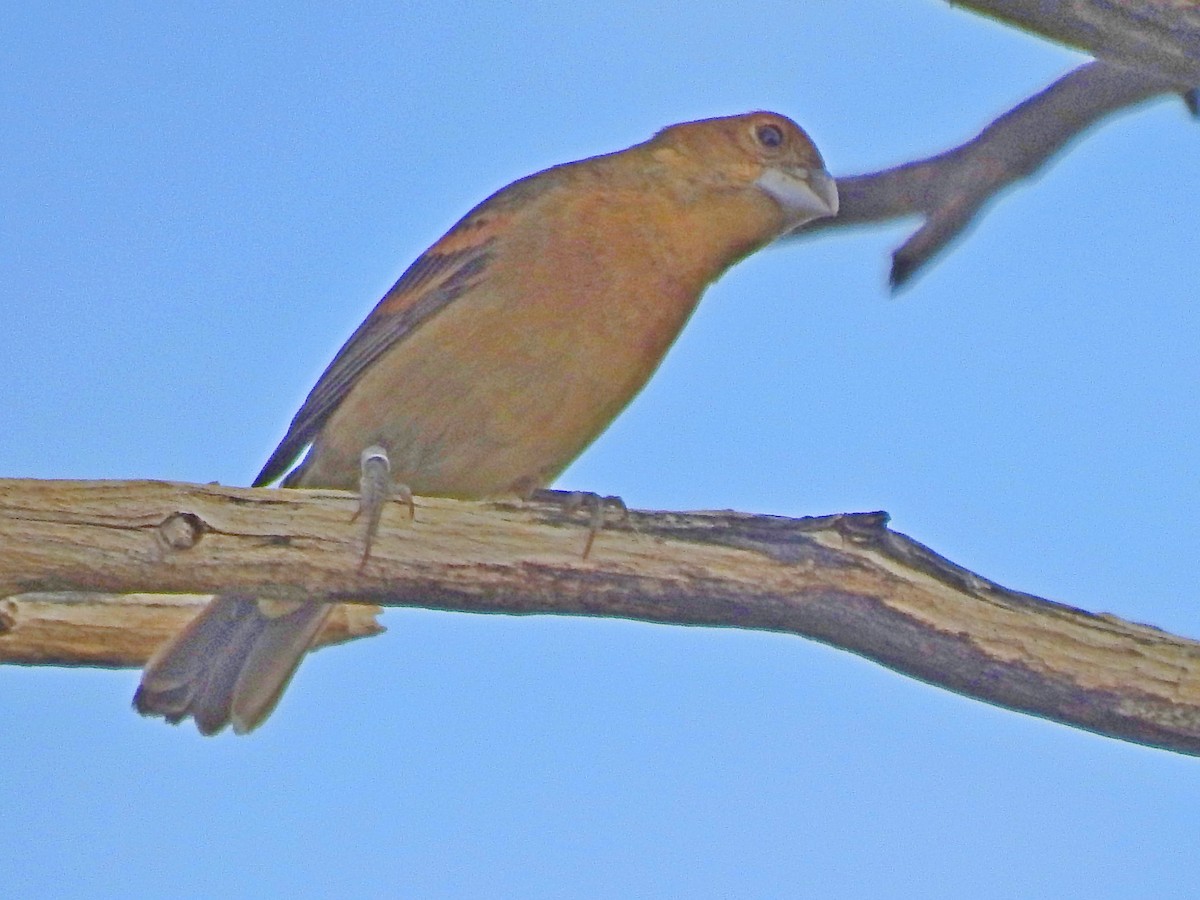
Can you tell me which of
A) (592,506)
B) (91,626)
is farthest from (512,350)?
(91,626)

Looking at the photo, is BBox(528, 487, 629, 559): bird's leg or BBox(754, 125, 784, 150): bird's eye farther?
BBox(754, 125, 784, 150): bird's eye

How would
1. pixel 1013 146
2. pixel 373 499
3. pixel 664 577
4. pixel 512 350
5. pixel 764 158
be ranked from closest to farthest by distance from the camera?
pixel 664 577 < pixel 373 499 < pixel 512 350 < pixel 1013 146 < pixel 764 158

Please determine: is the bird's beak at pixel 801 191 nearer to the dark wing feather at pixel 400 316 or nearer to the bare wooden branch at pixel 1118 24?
the dark wing feather at pixel 400 316

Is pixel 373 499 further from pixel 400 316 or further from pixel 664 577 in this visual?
pixel 400 316

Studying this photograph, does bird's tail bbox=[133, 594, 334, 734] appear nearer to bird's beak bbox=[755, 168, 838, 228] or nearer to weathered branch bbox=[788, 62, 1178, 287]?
bird's beak bbox=[755, 168, 838, 228]

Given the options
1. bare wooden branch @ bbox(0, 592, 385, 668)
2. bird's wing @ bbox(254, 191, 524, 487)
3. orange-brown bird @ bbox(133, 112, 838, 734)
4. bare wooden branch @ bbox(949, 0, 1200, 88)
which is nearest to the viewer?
bare wooden branch @ bbox(949, 0, 1200, 88)

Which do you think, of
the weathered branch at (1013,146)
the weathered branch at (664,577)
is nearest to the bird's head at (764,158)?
the weathered branch at (1013,146)

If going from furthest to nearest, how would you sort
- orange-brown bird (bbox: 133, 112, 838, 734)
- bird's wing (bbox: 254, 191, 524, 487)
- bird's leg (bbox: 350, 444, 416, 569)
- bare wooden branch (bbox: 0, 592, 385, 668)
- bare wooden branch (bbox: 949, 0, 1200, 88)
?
bird's wing (bbox: 254, 191, 524, 487) < orange-brown bird (bbox: 133, 112, 838, 734) < bare wooden branch (bbox: 0, 592, 385, 668) < bare wooden branch (bbox: 949, 0, 1200, 88) < bird's leg (bbox: 350, 444, 416, 569)

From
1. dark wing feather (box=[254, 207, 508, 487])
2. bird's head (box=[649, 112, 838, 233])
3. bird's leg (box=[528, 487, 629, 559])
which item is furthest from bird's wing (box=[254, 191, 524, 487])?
bird's leg (box=[528, 487, 629, 559])
